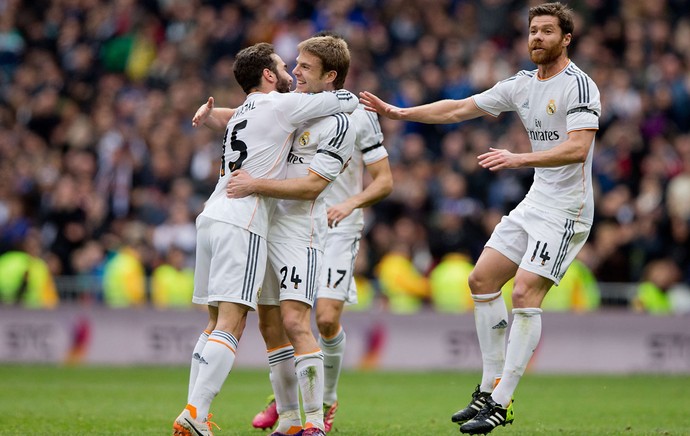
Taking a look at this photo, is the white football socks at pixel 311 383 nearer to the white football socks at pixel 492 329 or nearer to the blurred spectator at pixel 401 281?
the white football socks at pixel 492 329

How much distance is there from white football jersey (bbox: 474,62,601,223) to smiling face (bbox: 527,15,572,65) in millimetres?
146

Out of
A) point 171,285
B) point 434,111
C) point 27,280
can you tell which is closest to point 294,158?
point 434,111

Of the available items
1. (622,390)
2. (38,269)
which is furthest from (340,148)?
(38,269)

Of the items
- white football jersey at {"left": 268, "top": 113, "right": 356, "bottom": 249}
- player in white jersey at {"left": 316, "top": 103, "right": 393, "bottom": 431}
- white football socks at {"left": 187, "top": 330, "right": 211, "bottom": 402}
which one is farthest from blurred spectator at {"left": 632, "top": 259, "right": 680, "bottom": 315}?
white football socks at {"left": 187, "top": 330, "right": 211, "bottom": 402}

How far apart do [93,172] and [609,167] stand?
8453 millimetres

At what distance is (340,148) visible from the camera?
323 inches

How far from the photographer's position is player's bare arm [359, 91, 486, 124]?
9.08 meters

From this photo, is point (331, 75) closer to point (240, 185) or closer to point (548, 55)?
point (240, 185)

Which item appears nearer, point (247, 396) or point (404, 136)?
point (247, 396)

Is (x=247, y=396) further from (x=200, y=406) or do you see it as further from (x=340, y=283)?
(x=200, y=406)

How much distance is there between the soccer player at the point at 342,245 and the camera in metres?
9.64

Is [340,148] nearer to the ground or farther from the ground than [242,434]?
farther from the ground

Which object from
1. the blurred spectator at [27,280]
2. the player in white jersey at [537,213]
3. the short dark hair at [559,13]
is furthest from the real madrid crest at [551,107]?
the blurred spectator at [27,280]

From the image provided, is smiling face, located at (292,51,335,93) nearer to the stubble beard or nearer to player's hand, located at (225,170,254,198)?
player's hand, located at (225,170,254,198)
